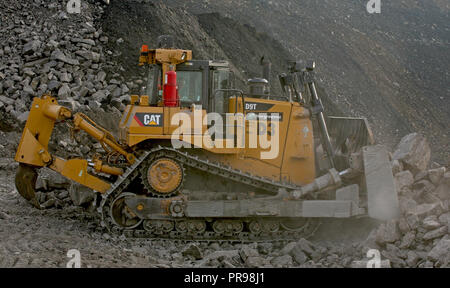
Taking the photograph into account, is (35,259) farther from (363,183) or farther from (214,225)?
(363,183)

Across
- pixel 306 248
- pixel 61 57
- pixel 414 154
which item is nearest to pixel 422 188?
pixel 414 154

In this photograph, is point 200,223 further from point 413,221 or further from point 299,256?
point 413,221

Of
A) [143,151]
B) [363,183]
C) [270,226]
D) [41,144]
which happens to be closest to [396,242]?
[363,183]

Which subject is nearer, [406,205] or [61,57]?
[406,205]

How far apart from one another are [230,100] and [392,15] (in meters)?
24.8

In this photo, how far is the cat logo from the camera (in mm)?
9898

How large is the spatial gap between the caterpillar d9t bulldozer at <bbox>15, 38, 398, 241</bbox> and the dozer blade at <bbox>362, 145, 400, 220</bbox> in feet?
0.05

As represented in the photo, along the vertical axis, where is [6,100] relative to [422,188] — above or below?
above

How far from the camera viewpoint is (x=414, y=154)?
10922mm

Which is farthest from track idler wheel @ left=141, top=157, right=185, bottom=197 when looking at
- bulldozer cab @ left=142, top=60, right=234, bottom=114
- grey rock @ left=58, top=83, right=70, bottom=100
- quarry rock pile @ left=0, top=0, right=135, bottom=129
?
grey rock @ left=58, top=83, right=70, bottom=100

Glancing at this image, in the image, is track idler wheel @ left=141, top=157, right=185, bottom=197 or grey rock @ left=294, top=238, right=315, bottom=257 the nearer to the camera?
grey rock @ left=294, top=238, right=315, bottom=257

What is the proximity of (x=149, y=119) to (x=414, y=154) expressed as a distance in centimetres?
486

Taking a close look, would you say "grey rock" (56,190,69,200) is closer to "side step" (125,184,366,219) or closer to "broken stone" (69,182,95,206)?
"broken stone" (69,182,95,206)

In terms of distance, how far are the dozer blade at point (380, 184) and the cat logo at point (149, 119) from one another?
11.2ft
